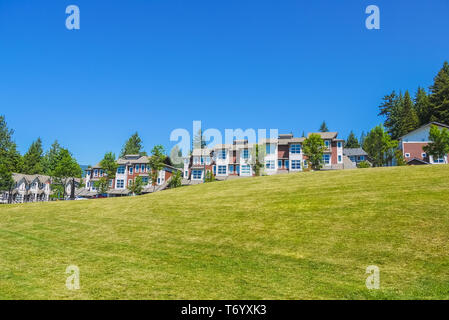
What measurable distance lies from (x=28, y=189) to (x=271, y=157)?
243 ft

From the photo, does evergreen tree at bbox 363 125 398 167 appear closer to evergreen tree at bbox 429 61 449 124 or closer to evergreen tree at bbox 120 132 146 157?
evergreen tree at bbox 429 61 449 124

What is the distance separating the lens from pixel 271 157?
206ft

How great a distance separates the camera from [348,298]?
25.3ft

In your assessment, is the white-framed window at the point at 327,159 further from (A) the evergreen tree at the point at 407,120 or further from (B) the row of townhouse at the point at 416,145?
(A) the evergreen tree at the point at 407,120

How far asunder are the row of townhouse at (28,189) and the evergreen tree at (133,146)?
27.8 m

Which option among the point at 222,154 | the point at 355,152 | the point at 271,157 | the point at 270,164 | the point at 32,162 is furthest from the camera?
the point at 32,162

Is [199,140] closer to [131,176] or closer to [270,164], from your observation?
[131,176]

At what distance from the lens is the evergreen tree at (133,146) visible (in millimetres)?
118438

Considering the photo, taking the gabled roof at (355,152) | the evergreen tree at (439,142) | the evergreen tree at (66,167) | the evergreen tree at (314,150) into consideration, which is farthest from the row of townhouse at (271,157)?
the evergreen tree at (66,167)

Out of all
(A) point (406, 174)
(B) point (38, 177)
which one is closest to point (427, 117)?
(A) point (406, 174)

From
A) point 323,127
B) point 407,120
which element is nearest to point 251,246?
point 407,120

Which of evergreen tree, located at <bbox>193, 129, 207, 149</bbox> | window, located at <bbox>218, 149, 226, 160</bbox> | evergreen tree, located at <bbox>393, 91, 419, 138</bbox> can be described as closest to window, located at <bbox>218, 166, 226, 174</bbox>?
window, located at <bbox>218, 149, 226, 160</bbox>
